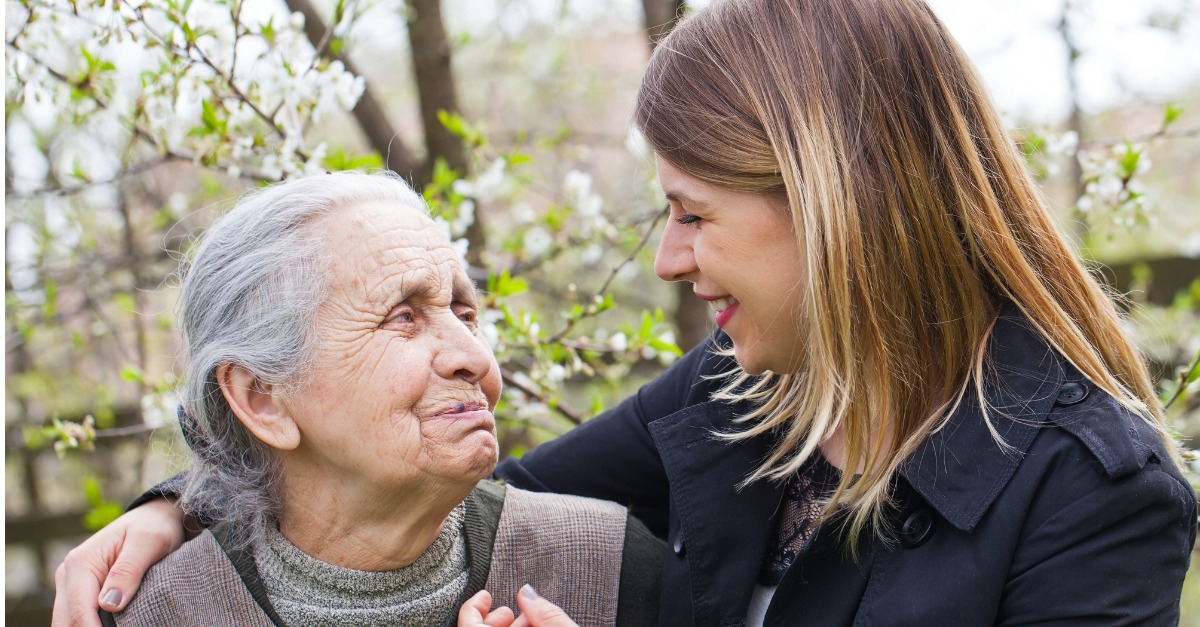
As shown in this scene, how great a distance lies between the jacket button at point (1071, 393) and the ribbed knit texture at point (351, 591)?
1.20 m

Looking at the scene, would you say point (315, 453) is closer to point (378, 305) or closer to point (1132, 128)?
point (378, 305)

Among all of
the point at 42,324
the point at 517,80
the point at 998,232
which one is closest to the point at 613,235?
the point at 998,232

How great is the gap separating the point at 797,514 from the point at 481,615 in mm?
672

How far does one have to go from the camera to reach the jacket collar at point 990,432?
1.63 metres

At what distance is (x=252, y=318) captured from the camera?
5.84 feet

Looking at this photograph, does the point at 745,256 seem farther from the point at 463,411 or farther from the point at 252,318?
the point at 252,318

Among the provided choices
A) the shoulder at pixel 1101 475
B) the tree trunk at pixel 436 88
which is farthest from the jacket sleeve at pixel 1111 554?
the tree trunk at pixel 436 88

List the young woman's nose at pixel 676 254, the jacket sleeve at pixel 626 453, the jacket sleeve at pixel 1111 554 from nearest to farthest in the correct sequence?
the jacket sleeve at pixel 1111 554
the young woman's nose at pixel 676 254
the jacket sleeve at pixel 626 453

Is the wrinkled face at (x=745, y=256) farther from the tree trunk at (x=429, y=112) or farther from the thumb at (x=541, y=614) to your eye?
the tree trunk at (x=429, y=112)

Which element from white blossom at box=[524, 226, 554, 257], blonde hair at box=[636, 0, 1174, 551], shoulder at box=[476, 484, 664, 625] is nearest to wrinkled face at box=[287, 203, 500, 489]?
shoulder at box=[476, 484, 664, 625]

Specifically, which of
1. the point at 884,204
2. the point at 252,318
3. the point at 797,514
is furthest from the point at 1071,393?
the point at 252,318

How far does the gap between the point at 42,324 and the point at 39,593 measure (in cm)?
298

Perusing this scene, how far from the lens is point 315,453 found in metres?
1.83

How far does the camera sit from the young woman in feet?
5.30
